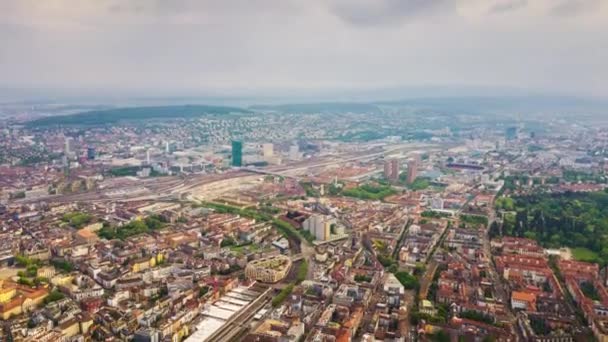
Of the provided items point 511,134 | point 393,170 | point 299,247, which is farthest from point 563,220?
point 511,134

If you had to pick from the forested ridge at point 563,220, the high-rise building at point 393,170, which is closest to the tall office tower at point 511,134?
the high-rise building at point 393,170

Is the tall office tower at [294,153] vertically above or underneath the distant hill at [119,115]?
underneath

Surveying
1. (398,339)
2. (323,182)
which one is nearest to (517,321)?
(398,339)

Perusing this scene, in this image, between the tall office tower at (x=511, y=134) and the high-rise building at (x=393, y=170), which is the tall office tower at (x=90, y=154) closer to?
the high-rise building at (x=393, y=170)

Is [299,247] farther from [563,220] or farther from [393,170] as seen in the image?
[393,170]

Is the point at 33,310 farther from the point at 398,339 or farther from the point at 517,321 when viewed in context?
the point at 517,321

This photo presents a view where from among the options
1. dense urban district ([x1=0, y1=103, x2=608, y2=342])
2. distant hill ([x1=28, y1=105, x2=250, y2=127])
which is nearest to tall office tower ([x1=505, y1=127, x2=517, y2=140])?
dense urban district ([x1=0, y1=103, x2=608, y2=342])
